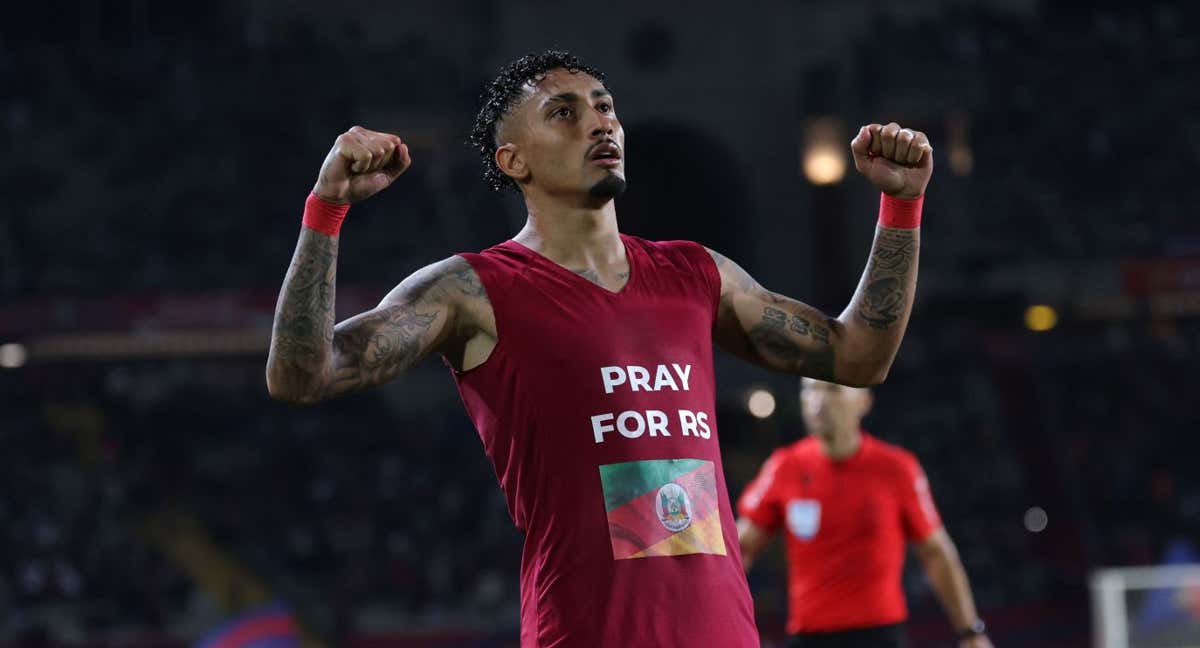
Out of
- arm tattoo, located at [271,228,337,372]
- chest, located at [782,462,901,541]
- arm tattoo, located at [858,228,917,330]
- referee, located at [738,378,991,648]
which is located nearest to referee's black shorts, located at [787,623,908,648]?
referee, located at [738,378,991,648]

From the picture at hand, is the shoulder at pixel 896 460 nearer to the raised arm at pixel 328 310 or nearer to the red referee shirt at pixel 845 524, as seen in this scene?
the red referee shirt at pixel 845 524

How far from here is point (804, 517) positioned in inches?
266

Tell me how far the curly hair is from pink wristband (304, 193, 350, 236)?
702 millimetres

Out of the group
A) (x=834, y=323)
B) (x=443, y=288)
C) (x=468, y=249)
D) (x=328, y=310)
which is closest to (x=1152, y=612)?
(x=834, y=323)

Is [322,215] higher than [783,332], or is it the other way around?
[322,215]

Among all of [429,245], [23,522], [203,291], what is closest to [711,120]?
[429,245]

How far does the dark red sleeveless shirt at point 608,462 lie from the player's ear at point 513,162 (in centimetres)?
27

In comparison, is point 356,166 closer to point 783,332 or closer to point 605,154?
point 605,154

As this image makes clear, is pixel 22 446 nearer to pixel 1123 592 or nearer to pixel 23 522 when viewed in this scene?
pixel 23 522

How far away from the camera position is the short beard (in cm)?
329

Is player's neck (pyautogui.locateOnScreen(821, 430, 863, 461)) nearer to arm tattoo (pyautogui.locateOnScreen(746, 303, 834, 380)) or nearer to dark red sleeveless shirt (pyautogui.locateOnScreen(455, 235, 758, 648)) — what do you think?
arm tattoo (pyautogui.locateOnScreen(746, 303, 834, 380))

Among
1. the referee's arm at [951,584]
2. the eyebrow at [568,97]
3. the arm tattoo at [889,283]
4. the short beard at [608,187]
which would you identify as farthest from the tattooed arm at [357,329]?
the referee's arm at [951,584]

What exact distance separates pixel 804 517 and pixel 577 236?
368 centimetres

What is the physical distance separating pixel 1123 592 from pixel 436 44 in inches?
663
